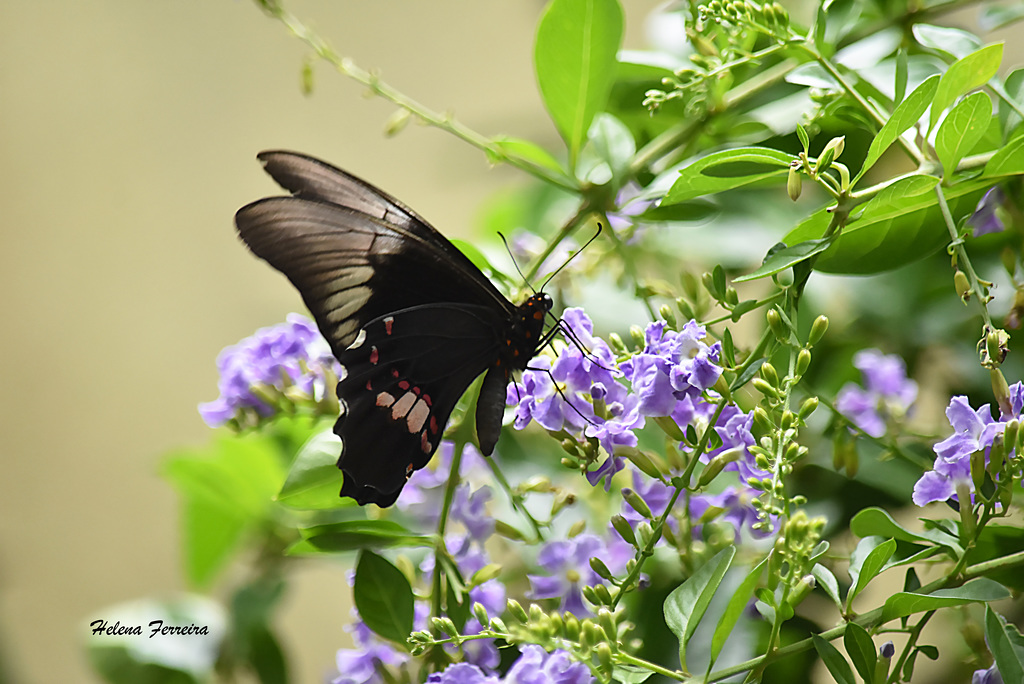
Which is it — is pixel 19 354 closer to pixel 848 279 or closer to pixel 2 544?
pixel 2 544

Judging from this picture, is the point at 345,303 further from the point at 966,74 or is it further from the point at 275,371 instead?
the point at 966,74

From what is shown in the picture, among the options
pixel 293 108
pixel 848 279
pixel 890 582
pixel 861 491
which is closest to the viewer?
pixel 861 491

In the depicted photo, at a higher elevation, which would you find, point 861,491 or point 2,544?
point 861,491

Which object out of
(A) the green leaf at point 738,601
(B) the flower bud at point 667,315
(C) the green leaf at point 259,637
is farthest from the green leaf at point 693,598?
(C) the green leaf at point 259,637

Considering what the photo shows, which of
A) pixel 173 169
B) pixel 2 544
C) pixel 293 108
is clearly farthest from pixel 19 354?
pixel 293 108

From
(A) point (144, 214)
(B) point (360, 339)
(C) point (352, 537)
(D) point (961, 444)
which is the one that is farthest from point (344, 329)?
(A) point (144, 214)
